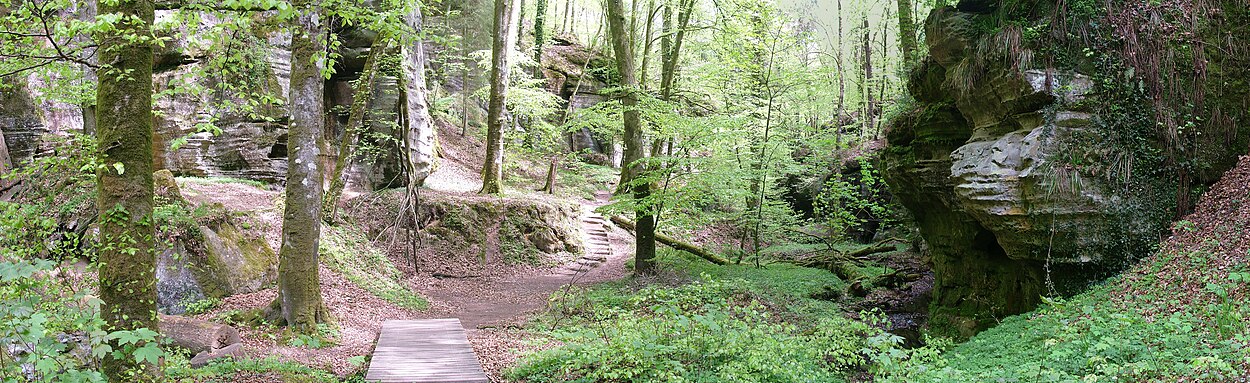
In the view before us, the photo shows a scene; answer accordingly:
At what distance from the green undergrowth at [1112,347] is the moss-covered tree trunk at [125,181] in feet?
19.3

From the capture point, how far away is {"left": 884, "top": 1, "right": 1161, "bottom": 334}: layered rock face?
790 cm

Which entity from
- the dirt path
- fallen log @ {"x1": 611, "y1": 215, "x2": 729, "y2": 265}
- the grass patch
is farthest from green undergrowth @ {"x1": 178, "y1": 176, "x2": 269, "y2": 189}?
the grass patch

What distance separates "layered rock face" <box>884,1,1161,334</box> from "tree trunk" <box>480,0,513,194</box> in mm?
9682

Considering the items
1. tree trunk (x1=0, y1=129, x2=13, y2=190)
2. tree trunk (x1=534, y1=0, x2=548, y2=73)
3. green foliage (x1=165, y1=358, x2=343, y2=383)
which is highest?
tree trunk (x1=534, y1=0, x2=548, y2=73)

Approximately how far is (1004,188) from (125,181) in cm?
905

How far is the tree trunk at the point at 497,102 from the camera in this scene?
53.5ft

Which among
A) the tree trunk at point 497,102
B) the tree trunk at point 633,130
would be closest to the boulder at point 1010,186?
the tree trunk at point 633,130

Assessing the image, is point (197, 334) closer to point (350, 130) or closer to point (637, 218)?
point (350, 130)

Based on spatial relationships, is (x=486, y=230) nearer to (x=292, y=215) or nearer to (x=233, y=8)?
(x=292, y=215)

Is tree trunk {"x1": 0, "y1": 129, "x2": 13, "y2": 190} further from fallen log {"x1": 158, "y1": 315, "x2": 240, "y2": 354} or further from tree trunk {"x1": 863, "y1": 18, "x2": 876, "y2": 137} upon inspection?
tree trunk {"x1": 863, "y1": 18, "x2": 876, "y2": 137}

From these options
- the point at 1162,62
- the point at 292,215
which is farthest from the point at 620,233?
the point at 1162,62

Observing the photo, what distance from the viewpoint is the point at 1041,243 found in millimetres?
8070

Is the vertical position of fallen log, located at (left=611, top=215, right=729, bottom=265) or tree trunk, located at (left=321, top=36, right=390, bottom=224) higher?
tree trunk, located at (left=321, top=36, right=390, bottom=224)

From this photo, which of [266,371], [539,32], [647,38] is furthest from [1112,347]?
[539,32]
